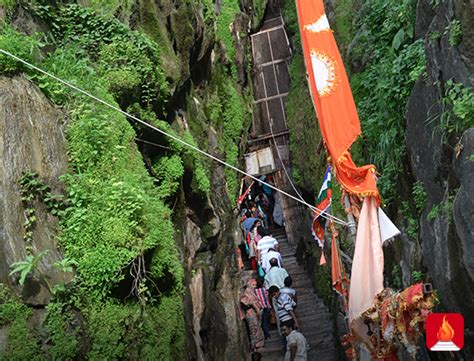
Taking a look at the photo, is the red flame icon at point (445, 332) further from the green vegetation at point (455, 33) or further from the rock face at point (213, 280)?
the green vegetation at point (455, 33)

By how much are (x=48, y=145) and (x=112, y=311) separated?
239 cm

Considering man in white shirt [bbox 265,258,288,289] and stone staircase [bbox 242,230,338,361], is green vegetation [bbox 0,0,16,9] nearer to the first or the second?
man in white shirt [bbox 265,258,288,289]

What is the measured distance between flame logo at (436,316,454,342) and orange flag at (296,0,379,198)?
260cm

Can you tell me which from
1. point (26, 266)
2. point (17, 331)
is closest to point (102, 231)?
point (26, 266)

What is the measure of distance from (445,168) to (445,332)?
131 inches

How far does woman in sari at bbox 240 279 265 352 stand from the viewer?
13109 millimetres

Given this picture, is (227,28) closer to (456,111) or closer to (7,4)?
(7,4)

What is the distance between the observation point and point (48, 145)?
712cm

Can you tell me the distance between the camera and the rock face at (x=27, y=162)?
5941 mm

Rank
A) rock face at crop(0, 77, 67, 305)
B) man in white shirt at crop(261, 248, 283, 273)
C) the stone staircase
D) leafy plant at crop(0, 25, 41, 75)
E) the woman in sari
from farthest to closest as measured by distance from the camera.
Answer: man in white shirt at crop(261, 248, 283, 273)
the stone staircase
the woman in sari
leafy plant at crop(0, 25, 41, 75)
rock face at crop(0, 77, 67, 305)

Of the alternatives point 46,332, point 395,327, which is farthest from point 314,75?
point 46,332

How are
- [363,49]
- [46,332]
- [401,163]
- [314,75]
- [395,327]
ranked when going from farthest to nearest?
[363,49]
[401,163]
[314,75]
[395,327]
[46,332]

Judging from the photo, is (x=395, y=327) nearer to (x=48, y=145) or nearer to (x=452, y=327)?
(x=452, y=327)

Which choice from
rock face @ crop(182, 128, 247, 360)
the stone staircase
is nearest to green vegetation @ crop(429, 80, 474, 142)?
rock face @ crop(182, 128, 247, 360)
